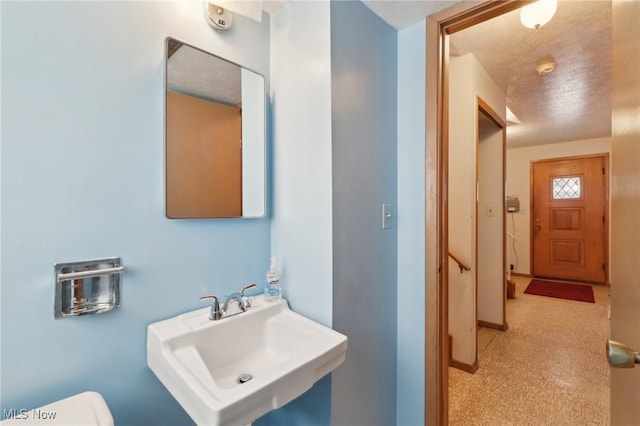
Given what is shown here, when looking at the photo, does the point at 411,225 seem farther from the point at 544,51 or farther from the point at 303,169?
the point at 544,51

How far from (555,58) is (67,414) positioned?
10.4ft

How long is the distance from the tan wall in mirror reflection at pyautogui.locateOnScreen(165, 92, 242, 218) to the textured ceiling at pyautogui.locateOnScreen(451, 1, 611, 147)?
65.0 inches

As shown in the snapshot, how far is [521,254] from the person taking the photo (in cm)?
512

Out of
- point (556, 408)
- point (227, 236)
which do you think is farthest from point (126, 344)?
point (556, 408)

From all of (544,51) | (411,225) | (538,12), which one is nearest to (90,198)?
(411,225)

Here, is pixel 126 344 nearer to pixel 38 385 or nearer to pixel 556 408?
pixel 38 385

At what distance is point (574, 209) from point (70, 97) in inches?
244

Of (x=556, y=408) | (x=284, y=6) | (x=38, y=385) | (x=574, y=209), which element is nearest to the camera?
(x=38, y=385)

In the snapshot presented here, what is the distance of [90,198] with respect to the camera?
2.91ft

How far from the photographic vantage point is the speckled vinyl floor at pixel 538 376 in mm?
1731

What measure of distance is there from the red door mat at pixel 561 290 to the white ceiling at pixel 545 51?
2.36 meters

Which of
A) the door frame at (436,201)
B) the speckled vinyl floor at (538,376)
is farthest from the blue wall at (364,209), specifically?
the speckled vinyl floor at (538,376)

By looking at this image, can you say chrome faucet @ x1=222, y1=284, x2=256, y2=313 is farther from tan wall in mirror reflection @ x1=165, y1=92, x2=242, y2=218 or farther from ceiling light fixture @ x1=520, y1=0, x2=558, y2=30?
ceiling light fixture @ x1=520, y1=0, x2=558, y2=30

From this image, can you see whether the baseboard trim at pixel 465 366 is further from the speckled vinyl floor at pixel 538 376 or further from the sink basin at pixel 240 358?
the sink basin at pixel 240 358
